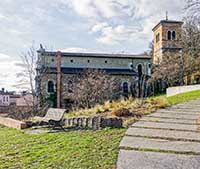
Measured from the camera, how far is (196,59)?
120ft

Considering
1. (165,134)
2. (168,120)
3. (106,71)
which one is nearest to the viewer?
(165,134)

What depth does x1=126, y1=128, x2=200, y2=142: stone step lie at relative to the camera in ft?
21.2

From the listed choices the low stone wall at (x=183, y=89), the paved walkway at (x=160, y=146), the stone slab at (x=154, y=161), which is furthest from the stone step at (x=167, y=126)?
the low stone wall at (x=183, y=89)

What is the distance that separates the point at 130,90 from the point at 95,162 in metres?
36.7

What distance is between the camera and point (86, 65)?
4259 centimetres

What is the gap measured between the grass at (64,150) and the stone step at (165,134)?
37 cm

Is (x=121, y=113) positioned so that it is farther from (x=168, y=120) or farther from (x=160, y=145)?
(x=160, y=145)

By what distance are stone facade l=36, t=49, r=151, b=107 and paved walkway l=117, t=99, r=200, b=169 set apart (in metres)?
30.7

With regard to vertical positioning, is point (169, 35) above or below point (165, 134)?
above

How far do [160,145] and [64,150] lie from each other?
1937 mm

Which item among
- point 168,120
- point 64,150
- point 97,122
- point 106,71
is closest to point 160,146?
point 64,150

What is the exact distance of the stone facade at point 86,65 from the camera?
39.4 metres

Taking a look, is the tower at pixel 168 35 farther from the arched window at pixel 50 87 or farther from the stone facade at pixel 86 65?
the arched window at pixel 50 87

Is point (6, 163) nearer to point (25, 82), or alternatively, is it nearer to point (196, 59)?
point (25, 82)
